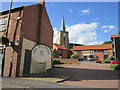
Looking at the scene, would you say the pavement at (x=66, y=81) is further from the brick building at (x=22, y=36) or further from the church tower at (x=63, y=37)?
the church tower at (x=63, y=37)

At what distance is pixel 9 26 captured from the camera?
1023cm

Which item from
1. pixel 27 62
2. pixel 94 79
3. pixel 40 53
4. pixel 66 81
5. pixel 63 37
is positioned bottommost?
pixel 94 79

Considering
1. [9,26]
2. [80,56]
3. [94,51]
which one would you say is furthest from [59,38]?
[9,26]

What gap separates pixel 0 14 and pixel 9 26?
266 centimetres

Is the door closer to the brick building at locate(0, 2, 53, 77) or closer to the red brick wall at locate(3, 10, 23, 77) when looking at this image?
the brick building at locate(0, 2, 53, 77)

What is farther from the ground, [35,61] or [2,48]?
[2,48]

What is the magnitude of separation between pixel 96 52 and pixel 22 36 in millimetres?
44351

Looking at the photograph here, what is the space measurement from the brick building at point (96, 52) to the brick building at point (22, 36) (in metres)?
39.7

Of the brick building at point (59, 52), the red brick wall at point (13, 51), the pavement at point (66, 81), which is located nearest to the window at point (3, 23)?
the red brick wall at point (13, 51)

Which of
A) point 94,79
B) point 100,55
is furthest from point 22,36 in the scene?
point 100,55

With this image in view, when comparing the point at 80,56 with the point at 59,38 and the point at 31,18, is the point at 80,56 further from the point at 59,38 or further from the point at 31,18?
the point at 31,18

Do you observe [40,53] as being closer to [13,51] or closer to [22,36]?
[22,36]

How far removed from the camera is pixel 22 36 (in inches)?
380

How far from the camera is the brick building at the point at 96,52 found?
151 feet
